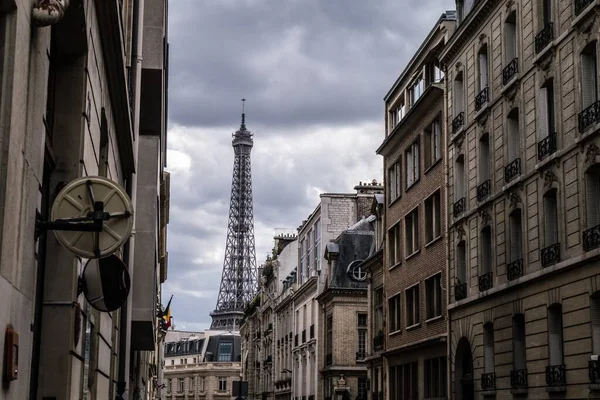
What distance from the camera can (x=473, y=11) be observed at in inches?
1344

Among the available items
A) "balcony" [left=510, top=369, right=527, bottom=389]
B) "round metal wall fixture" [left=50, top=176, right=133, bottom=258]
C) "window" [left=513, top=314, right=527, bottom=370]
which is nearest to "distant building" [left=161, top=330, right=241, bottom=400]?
"window" [left=513, top=314, right=527, bottom=370]

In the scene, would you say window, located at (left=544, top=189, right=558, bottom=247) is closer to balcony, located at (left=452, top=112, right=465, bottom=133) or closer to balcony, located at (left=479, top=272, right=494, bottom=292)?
balcony, located at (left=479, top=272, right=494, bottom=292)

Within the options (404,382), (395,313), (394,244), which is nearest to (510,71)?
(394,244)

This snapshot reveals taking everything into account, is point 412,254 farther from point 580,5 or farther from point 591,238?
point 580,5

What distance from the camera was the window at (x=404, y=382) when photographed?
42.3 meters

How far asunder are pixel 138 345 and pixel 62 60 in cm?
1777

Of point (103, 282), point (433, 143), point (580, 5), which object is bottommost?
point (103, 282)

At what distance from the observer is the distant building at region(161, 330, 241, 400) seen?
511 feet

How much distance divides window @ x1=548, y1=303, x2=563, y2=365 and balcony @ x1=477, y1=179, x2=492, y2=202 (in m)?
6.45

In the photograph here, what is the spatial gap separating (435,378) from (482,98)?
1178 centimetres

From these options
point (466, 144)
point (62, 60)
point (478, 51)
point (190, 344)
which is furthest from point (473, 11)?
point (190, 344)

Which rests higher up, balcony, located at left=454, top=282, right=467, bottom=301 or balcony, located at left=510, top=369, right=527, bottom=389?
balcony, located at left=454, top=282, right=467, bottom=301

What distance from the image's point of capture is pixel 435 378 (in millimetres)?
39219

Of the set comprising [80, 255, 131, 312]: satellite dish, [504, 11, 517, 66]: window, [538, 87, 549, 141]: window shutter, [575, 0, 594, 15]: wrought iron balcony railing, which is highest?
[504, 11, 517, 66]: window
